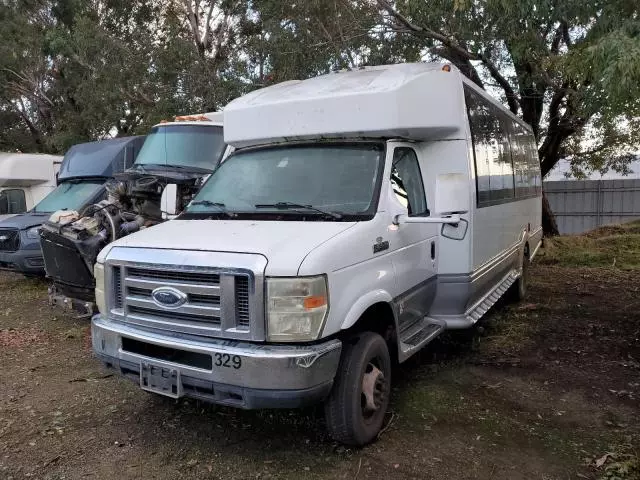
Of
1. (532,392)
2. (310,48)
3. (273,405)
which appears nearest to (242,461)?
(273,405)

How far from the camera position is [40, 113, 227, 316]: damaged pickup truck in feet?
22.7

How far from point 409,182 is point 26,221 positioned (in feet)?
25.4

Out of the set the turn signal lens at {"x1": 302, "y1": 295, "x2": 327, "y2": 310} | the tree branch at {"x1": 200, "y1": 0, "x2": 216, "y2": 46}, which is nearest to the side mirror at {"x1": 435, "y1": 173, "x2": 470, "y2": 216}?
the turn signal lens at {"x1": 302, "y1": 295, "x2": 327, "y2": 310}

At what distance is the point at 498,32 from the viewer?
9.05 meters

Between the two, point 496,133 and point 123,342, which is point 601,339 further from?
point 123,342

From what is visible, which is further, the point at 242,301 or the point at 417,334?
the point at 417,334

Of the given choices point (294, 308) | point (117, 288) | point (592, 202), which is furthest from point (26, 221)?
point (592, 202)

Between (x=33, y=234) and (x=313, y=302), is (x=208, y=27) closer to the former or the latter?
(x=33, y=234)

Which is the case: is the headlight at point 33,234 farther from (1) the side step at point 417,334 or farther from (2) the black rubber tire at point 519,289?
(2) the black rubber tire at point 519,289

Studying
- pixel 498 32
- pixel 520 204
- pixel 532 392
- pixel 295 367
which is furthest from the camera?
pixel 498 32

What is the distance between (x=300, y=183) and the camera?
14.7 ft

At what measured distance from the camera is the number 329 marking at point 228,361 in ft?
11.1

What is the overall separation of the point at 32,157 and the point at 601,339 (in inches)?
526

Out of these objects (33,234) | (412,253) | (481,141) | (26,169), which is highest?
(26,169)
